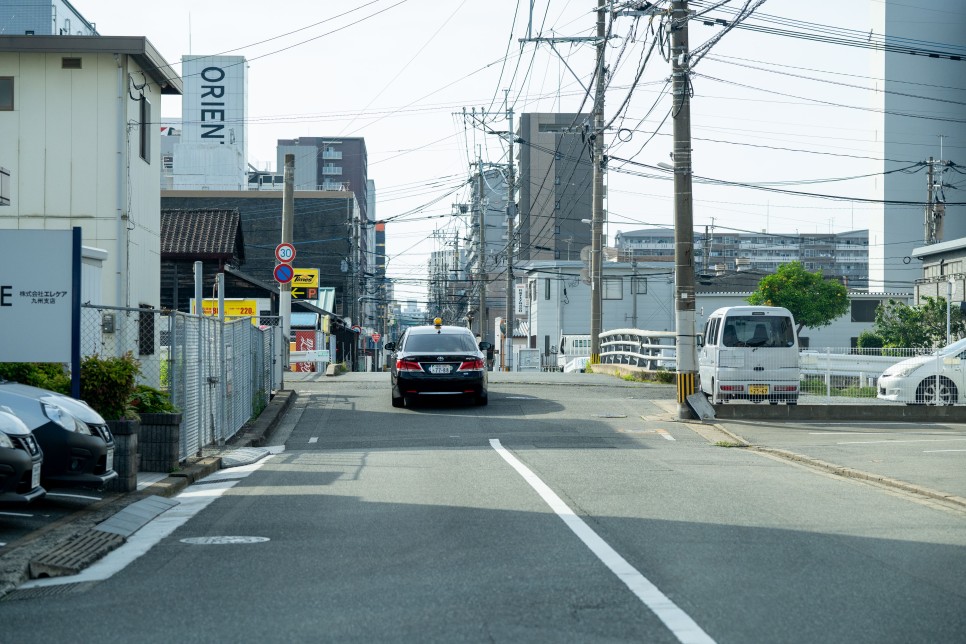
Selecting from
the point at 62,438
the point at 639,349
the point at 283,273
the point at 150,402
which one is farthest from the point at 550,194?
the point at 62,438

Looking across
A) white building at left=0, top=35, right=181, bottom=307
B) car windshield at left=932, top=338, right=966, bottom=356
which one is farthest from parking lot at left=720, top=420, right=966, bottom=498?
white building at left=0, top=35, right=181, bottom=307

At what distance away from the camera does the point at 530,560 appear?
7145 mm

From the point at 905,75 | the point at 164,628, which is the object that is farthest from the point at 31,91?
the point at 905,75

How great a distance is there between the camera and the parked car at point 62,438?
904cm

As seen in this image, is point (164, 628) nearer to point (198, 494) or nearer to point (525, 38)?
point (198, 494)

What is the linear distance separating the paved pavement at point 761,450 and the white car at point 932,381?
121cm

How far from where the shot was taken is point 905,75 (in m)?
102

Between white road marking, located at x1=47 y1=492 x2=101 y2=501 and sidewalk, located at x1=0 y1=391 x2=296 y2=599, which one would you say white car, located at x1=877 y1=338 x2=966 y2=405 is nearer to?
sidewalk, located at x1=0 y1=391 x2=296 y2=599

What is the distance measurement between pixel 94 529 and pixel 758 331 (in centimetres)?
1613


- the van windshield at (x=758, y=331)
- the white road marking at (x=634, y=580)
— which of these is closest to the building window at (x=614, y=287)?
the van windshield at (x=758, y=331)

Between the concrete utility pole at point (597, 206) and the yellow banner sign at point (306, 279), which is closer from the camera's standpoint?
the concrete utility pole at point (597, 206)

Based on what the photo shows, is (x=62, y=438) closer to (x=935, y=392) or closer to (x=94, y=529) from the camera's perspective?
(x=94, y=529)

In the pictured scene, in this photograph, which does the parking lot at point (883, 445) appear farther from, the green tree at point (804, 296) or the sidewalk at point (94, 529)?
the green tree at point (804, 296)

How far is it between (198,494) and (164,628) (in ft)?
19.1
